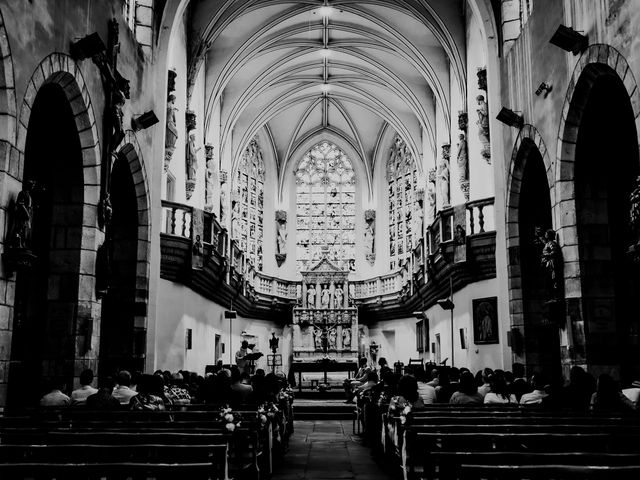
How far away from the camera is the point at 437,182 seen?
24.1m

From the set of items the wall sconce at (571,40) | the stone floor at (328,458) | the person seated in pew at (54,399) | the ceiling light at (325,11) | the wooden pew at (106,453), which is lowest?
the stone floor at (328,458)

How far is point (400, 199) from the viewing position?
3150 cm

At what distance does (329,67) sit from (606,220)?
1807cm

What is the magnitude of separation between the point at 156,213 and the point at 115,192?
98cm

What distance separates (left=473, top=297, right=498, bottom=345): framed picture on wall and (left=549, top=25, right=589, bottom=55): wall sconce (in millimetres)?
7403

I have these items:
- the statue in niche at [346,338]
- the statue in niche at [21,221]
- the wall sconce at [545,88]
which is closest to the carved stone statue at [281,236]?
the statue in niche at [346,338]

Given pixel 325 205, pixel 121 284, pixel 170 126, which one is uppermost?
pixel 325 205

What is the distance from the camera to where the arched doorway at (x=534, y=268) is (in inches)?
539

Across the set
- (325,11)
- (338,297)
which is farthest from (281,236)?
(325,11)

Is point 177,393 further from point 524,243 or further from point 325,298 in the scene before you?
point 325,298

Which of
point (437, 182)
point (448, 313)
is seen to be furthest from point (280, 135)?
point (448, 313)

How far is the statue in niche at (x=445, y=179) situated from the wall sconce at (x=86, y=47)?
13.8 metres

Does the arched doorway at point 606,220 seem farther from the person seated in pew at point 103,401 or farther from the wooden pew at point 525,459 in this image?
the wooden pew at point 525,459

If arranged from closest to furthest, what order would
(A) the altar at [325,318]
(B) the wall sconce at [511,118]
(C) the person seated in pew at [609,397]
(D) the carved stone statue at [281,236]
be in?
1. (C) the person seated in pew at [609,397]
2. (B) the wall sconce at [511,118]
3. (A) the altar at [325,318]
4. (D) the carved stone statue at [281,236]
